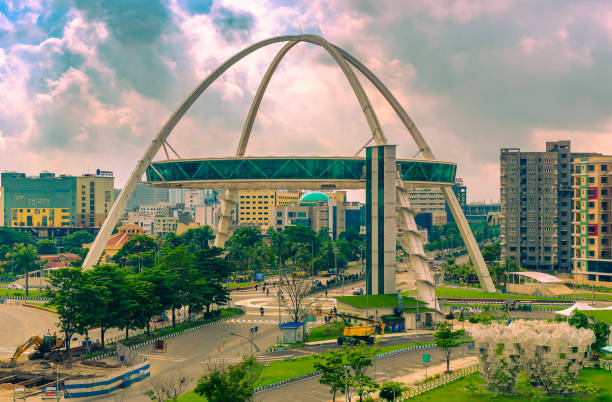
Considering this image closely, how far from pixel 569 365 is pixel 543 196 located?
109247 millimetres

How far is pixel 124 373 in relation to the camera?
5512 centimetres

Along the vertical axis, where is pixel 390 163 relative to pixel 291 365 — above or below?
above

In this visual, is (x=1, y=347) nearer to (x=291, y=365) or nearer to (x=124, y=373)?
(x=124, y=373)

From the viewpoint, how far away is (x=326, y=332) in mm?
77125

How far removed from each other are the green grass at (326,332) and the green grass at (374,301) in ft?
11.5

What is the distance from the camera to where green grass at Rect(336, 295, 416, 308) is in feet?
264

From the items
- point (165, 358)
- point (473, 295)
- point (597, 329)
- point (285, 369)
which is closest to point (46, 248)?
point (473, 295)

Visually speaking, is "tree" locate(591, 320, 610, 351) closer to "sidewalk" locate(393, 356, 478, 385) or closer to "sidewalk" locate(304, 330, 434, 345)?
"sidewalk" locate(393, 356, 478, 385)

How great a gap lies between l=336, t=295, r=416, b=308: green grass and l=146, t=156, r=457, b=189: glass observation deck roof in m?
17.6

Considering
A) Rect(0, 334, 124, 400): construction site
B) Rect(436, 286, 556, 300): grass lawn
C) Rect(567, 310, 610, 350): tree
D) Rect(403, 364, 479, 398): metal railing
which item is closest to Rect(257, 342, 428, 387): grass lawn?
Rect(403, 364, 479, 398): metal railing

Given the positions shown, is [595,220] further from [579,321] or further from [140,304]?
[140,304]

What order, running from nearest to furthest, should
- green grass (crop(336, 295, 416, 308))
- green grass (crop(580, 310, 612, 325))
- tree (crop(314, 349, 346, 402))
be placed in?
tree (crop(314, 349, 346, 402))
green grass (crop(580, 310, 612, 325))
green grass (crop(336, 295, 416, 308))

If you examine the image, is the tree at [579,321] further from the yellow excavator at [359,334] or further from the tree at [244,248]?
the tree at [244,248]

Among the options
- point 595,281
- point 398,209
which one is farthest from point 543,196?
point 398,209
